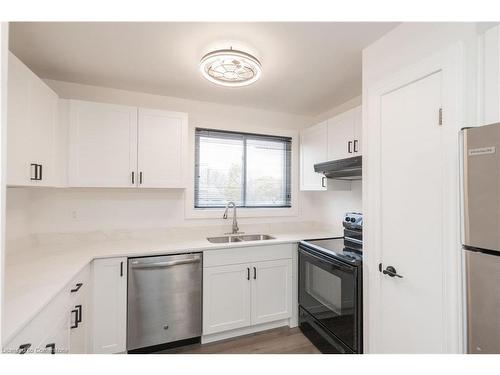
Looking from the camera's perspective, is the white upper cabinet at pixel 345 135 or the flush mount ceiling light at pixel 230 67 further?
the white upper cabinet at pixel 345 135

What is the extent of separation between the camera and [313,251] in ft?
6.99

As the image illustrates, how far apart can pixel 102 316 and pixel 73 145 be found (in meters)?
1.41

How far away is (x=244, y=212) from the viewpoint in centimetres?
285

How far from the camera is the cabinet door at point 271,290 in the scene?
226cm

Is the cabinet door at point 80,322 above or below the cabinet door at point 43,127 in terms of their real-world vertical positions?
below

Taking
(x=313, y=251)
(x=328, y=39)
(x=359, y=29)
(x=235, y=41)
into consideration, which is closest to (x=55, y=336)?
(x=313, y=251)

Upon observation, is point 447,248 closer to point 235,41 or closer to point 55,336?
point 235,41

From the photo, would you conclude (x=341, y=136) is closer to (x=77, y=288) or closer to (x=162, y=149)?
(x=162, y=149)

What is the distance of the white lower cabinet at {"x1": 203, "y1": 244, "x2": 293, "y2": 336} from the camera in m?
2.11

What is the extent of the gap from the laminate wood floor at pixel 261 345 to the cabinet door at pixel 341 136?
69.3 inches

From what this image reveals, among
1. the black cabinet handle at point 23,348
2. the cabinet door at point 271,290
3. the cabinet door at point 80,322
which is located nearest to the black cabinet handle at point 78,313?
the cabinet door at point 80,322

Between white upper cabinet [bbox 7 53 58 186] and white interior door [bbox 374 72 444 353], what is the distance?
85.9 inches

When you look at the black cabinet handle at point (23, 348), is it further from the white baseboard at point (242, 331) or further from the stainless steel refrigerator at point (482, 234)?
the stainless steel refrigerator at point (482, 234)

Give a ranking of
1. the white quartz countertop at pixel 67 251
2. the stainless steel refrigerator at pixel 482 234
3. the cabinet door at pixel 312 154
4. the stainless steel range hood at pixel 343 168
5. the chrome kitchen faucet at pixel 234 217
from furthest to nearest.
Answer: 1. the chrome kitchen faucet at pixel 234 217
2. the cabinet door at pixel 312 154
3. the stainless steel range hood at pixel 343 168
4. the white quartz countertop at pixel 67 251
5. the stainless steel refrigerator at pixel 482 234
